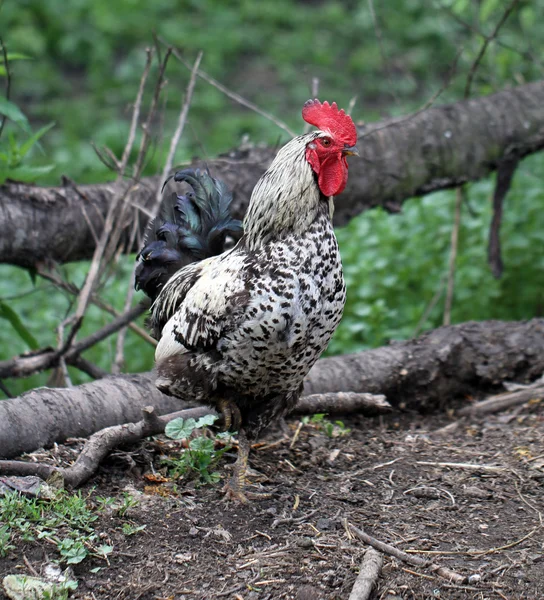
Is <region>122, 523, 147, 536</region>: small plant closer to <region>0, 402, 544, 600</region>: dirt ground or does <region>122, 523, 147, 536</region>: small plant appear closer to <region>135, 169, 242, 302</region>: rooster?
<region>0, 402, 544, 600</region>: dirt ground

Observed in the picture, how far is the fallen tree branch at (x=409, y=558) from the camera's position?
3.06 metres

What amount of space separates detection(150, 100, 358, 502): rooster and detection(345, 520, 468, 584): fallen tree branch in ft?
2.26

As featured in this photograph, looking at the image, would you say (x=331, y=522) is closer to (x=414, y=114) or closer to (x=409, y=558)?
(x=409, y=558)

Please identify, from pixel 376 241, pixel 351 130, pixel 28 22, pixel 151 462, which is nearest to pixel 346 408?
pixel 151 462

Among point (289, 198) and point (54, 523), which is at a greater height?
point (289, 198)

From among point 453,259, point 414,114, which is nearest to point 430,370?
point 453,259

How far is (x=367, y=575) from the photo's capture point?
302 centimetres

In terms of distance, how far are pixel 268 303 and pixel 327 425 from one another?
1.45 meters

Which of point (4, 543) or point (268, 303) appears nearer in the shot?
point (4, 543)

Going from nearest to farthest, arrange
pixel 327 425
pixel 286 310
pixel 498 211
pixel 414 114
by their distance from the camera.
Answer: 1. pixel 286 310
2. pixel 327 425
3. pixel 414 114
4. pixel 498 211

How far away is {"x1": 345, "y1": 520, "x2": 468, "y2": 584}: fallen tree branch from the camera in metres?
3.06

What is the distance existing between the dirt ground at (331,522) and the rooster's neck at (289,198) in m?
1.27

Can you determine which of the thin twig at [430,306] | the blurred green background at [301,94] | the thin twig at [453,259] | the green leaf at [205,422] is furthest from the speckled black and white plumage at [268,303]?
the thin twig at [453,259]

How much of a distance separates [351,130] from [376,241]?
308cm
